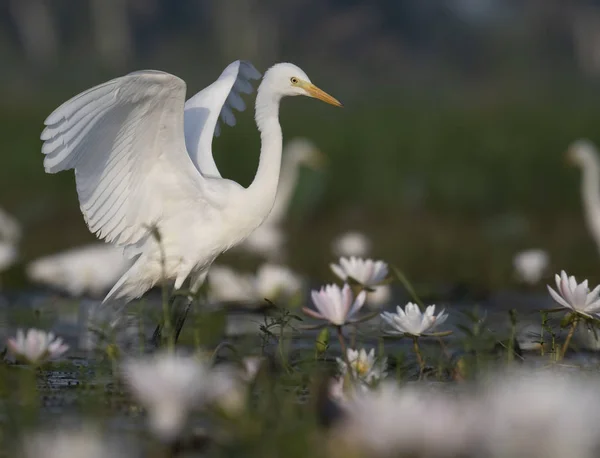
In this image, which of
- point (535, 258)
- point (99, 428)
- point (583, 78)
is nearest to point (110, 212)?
point (535, 258)

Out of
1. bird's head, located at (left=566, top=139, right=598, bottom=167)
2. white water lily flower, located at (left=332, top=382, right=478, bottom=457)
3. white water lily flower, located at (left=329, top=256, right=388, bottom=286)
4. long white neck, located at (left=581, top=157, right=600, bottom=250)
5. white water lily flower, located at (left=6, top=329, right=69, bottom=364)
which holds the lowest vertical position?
white water lily flower, located at (left=332, top=382, right=478, bottom=457)

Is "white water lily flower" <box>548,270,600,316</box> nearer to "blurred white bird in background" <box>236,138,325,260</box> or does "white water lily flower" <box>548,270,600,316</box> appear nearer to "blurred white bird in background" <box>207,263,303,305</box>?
"blurred white bird in background" <box>207,263,303,305</box>

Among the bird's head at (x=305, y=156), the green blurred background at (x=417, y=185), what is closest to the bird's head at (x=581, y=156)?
the green blurred background at (x=417, y=185)

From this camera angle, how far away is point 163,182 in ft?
17.0

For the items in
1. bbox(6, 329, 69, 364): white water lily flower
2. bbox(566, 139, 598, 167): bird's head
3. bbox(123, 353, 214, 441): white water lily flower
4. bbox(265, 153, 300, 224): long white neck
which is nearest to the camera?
bbox(123, 353, 214, 441): white water lily flower

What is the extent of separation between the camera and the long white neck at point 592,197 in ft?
27.0

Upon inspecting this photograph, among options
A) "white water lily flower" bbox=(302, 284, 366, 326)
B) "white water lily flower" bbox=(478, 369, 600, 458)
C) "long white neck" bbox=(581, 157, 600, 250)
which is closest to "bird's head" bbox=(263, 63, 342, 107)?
"white water lily flower" bbox=(302, 284, 366, 326)

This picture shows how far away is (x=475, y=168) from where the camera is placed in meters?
11.9

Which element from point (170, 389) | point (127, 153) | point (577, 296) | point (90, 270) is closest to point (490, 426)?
point (170, 389)

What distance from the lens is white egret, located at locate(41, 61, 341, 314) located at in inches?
189

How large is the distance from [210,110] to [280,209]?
311 centimetres

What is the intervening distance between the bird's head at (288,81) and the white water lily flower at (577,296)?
6.30 ft

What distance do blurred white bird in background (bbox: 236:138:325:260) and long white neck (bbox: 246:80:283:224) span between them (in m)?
1.21

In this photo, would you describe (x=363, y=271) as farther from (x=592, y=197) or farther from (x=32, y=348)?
(x=592, y=197)
